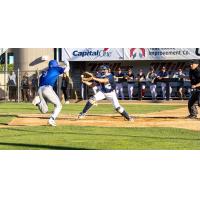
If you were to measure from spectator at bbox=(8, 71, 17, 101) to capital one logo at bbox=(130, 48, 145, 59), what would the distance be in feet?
26.1

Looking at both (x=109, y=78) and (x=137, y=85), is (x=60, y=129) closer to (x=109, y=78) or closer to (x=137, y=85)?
(x=109, y=78)

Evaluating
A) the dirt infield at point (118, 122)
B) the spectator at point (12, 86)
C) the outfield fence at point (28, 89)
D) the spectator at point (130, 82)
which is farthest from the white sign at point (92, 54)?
the dirt infield at point (118, 122)

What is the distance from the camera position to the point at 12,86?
35.6 meters

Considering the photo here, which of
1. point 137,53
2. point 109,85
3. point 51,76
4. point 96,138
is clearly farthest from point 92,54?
point 96,138

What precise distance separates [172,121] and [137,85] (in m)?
15.4

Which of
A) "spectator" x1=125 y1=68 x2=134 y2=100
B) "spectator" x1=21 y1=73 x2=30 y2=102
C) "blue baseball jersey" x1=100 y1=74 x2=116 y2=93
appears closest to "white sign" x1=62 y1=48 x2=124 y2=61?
"spectator" x1=125 y1=68 x2=134 y2=100

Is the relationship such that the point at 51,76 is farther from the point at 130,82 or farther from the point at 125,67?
the point at 125,67

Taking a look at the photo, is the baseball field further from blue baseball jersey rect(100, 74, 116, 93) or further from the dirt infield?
blue baseball jersey rect(100, 74, 116, 93)

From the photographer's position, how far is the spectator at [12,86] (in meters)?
35.4

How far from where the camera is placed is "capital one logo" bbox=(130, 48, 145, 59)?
33594 millimetres

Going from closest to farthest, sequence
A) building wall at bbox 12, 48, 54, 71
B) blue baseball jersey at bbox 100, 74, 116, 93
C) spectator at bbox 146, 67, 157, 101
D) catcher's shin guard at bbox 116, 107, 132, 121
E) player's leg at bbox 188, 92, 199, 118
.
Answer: catcher's shin guard at bbox 116, 107, 132, 121 → blue baseball jersey at bbox 100, 74, 116, 93 → player's leg at bbox 188, 92, 199, 118 → spectator at bbox 146, 67, 157, 101 → building wall at bbox 12, 48, 54, 71

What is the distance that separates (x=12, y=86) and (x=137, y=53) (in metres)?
8.63

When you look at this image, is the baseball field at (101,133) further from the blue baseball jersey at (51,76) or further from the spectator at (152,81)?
the spectator at (152,81)

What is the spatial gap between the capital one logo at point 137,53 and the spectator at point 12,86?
7.94 meters
